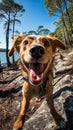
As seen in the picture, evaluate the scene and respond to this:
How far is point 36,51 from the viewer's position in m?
3.32

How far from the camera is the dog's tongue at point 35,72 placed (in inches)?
140

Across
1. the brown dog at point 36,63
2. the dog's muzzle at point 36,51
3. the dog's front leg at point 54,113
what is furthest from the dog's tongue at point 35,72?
the dog's front leg at point 54,113

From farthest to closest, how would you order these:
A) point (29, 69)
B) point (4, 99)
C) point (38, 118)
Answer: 1. point (4, 99)
2. point (38, 118)
3. point (29, 69)

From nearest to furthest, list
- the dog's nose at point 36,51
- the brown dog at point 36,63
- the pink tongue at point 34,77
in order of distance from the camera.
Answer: the dog's nose at point 36,51, the brown dog at point 36,63, the pink tongue at point 34,77

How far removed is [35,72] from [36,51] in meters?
0.47

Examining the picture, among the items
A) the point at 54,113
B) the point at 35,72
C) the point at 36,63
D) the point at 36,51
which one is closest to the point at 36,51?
the point at 36,51

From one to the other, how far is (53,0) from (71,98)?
89.4 feet

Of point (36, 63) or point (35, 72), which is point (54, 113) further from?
point (36, 63)

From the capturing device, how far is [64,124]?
13.4ft

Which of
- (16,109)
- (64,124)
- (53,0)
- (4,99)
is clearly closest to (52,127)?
(64,124)

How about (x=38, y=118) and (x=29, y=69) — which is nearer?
(x=29, y=69)

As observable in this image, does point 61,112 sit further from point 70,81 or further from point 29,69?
point 70,81

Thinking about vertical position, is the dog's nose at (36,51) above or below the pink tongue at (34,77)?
above

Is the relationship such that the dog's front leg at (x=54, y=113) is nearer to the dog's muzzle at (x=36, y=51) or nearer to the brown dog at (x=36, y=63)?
the brown dog at (x=36, y=63)
